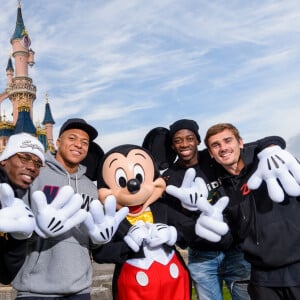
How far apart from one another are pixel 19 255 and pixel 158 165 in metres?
1.52

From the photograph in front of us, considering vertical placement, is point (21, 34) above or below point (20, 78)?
above

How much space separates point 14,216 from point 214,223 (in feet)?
4.29

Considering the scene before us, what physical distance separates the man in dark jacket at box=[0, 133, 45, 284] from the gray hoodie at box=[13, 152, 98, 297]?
101 millimetres

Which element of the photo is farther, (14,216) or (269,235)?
(269,235)

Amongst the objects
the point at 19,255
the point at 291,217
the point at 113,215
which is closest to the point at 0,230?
the point at 19,255

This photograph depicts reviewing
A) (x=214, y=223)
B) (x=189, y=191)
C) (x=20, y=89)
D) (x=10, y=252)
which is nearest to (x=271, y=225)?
(x=214, y=223)

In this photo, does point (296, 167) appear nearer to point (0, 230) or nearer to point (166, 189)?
point (166, 189)

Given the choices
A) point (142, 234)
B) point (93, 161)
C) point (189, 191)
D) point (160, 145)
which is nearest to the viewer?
point (142, 234)

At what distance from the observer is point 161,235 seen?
10.0 ft

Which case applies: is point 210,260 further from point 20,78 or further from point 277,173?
point 20,78

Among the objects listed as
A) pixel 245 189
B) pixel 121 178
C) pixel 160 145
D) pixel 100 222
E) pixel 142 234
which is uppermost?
pixel 160 145

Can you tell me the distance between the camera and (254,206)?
275 cm

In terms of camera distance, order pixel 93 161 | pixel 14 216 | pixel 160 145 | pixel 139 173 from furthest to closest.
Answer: pixel 160 145 < pixel 93 161 < pixel 139 173 < pixel 14 216

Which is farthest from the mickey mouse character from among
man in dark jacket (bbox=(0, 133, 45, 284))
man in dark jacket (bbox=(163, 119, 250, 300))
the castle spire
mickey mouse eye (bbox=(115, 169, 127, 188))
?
the castle spire
